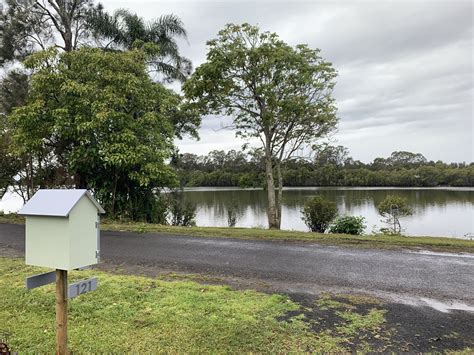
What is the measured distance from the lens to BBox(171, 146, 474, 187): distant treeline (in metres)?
12.1

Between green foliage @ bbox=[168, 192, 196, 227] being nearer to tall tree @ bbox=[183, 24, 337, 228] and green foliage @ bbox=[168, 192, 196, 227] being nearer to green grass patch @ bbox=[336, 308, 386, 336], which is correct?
tall tree @ bbox=[183, 24, 337, 228]

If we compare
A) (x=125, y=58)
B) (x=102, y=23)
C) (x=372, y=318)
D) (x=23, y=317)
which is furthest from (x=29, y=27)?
(x=372, y=318)

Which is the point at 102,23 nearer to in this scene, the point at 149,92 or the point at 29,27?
the point at 29,27

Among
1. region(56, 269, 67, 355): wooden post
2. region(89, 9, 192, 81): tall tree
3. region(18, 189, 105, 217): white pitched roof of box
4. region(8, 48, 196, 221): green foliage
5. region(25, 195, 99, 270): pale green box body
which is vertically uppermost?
region(89, 9, 192, 81): tall tree

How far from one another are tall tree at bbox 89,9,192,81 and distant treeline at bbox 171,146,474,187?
3.89 meters

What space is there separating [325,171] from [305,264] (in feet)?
22.4

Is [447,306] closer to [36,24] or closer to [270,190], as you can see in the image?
[270,190]

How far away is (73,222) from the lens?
7.74ft

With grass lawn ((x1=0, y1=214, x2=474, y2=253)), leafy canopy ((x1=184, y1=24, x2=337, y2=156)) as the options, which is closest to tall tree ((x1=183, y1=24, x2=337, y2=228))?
leafy canopy ((x1=184, y1=24, x2=337, y2=156))

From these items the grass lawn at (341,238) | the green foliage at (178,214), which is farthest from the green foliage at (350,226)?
the green foliage at (178,214)

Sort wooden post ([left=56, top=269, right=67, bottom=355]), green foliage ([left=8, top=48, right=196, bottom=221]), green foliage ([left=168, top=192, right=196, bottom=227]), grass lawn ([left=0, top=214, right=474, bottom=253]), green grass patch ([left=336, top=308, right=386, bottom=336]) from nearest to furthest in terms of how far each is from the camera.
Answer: wooden post ([left=56, top=269, right=67, bottom=355]) < green grass patch ([left=336, top=308, right=386, bottom=336]) < grass lawn ([left=0, top=214, right=474, bottom=253]) < green foliage ([left=8, top=48, right=196, bottom=221]) < green foliage ([left=168, top=192, right=196, bottom=227])

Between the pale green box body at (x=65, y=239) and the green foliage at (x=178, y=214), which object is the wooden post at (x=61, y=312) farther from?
the green foliage at (x=178, y=214)

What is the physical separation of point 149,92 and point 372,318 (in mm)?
9960

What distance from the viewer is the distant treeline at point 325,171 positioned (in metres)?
12.1
